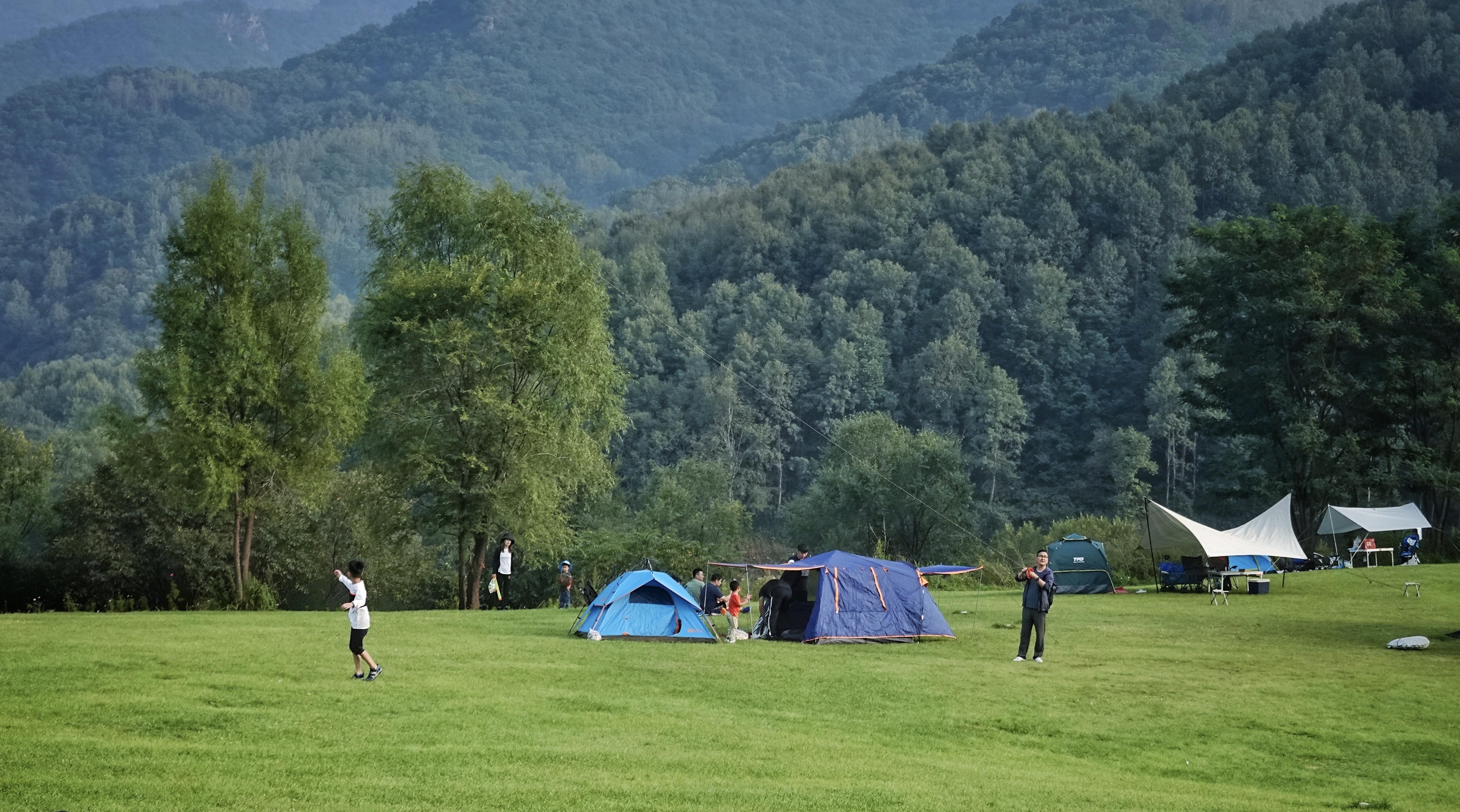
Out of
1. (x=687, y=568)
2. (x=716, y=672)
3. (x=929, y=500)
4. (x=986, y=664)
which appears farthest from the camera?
(x=929, y=500)

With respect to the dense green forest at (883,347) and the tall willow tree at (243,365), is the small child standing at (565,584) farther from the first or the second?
the tall willow tree at (243,365)

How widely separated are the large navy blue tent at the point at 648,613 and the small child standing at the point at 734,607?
470 millimetres

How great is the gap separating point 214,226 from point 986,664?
21.0m

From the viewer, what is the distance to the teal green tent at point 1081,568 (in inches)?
1474

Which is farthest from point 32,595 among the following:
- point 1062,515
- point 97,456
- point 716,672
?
point 1062,515

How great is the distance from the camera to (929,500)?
241 ft

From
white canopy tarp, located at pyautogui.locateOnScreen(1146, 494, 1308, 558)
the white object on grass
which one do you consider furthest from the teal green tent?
the white object on grass

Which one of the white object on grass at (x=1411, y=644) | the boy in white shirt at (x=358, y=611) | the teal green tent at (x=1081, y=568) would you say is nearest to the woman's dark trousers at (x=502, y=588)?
the boy in white shirt at (x=358, y=611)

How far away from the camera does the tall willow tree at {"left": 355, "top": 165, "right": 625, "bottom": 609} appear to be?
35.8m

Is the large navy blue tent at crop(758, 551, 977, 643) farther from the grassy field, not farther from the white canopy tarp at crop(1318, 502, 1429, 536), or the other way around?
the white canopy tarp at crop(1318, 502, 1429, 536)

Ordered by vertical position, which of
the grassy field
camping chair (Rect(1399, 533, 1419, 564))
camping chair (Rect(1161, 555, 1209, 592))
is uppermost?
camping chair (Rect(1399, 533, 1419, 564))

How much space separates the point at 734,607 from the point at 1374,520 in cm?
2917

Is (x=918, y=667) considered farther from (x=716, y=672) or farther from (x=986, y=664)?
(x=716, y=672)

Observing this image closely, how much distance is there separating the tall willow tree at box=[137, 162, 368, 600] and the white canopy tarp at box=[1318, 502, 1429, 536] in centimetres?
3261
